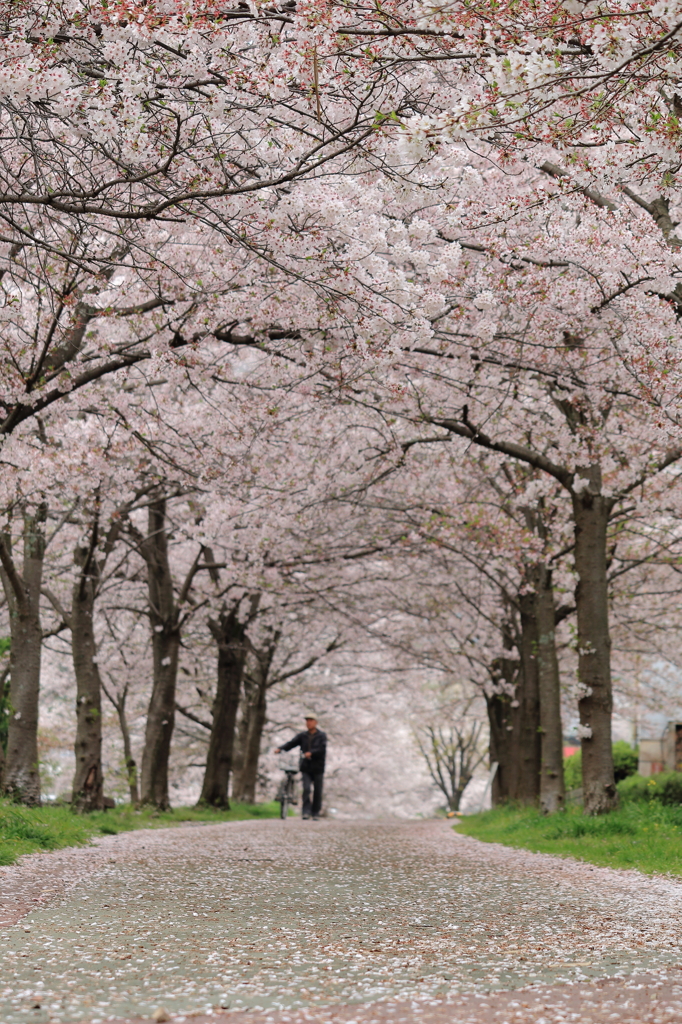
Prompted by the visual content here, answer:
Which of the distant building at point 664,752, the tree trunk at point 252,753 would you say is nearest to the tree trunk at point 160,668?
the tree trunk at point 252,753

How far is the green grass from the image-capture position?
8.94 meters

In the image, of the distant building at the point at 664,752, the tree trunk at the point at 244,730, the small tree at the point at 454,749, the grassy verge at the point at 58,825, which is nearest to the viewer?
the grassy verge at the point at 58,825

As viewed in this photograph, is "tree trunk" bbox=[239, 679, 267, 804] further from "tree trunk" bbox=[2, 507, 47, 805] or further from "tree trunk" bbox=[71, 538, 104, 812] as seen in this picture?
"tree trunk" bbox=[2, 507, 47, 805]

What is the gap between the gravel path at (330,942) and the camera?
140 inches

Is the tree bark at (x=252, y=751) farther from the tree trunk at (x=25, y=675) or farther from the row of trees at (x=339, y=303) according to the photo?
the tree trunk at (x=25, y=675)

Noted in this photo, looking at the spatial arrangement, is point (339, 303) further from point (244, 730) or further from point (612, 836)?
point (244, 730)

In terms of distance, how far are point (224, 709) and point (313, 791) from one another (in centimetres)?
288

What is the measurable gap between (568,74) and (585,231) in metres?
4.49

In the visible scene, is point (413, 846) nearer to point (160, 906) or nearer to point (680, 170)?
point (160, 906)

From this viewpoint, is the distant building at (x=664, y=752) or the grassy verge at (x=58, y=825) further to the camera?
the distant building at (x=664, y=752)

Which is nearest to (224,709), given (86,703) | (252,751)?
(252,751)

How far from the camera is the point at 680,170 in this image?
294 inches

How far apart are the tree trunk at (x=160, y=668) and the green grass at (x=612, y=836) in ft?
20.3

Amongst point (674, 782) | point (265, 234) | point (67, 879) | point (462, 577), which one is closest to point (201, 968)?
point (67, 879)
